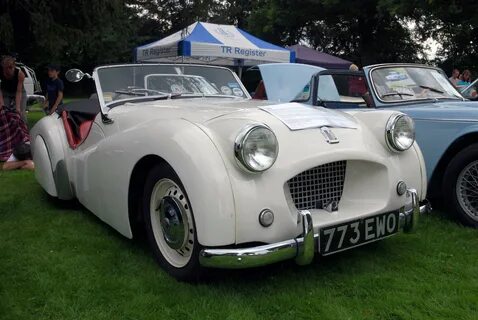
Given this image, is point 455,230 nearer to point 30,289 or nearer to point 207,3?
point 30,289

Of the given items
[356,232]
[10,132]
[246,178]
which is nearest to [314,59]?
[10,132]

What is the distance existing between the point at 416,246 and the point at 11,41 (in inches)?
341

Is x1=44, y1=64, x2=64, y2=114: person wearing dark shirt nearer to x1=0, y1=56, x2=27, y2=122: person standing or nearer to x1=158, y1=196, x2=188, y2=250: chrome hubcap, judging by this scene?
x1=0, y1=56, x2=27, y2=122: person standing

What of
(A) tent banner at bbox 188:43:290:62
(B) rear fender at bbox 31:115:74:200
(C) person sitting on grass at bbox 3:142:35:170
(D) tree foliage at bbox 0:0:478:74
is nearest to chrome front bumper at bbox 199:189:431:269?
(B) rear fender at bbox 31:115:74:200

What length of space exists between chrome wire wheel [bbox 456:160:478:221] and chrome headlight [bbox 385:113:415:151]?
98 centimetres

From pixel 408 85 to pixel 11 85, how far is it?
6101 millimetres

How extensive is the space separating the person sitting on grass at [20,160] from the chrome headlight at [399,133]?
4.90 m

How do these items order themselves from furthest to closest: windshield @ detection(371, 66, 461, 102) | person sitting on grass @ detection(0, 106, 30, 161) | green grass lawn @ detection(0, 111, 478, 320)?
person sitting on grass @ detection(0, 106, 30, 161)
windshield @ detection(371, 66, 461, 102)
green grass lawn @ detection(0, 111, 478, 320)

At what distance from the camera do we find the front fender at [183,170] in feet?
7.84

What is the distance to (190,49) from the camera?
39.5ft

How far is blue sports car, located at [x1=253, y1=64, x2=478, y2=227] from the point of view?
3.89 metres

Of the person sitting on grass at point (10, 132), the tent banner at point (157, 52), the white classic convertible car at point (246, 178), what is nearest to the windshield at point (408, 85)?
the white classic convertible car at point (246, 178)

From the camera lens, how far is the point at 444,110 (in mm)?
4121

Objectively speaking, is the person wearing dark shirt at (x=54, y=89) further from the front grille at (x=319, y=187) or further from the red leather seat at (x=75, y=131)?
the front grille at (x=319, y=187)
